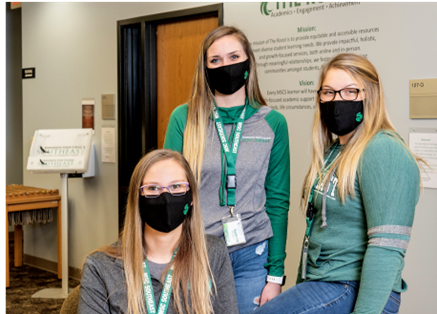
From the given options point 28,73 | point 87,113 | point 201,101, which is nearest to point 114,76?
point 87,113

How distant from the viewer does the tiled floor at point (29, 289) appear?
3.92 m

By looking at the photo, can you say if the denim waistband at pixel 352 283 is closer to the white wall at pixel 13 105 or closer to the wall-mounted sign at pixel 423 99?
the wall-mounted sign at pixel 423 99

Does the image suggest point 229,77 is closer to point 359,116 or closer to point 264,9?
Answer: point 359,116

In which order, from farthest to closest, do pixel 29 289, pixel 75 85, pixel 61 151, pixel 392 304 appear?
pixel 75 85
pixel 29 289
pixel 61 151
pixel 392 304

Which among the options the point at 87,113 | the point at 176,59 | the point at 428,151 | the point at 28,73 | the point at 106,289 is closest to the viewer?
the point at 106,289

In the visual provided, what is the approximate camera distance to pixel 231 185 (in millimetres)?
1838

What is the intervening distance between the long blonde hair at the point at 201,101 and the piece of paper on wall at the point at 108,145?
106 inches

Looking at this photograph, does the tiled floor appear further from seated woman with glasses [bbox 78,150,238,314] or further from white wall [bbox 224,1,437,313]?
seated woman with glasses [bbox 78,150,238,314]

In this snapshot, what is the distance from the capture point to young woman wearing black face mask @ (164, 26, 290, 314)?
1845 mm

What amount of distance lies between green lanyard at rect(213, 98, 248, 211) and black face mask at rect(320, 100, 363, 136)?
0.43 m

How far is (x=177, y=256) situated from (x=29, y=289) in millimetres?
3369

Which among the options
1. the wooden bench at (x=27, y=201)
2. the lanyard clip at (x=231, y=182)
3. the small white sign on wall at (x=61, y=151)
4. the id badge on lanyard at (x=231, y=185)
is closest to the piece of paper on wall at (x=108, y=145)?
the small white sign on wall at (x=61, y=151)

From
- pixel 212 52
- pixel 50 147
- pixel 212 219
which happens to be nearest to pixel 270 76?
pixel 212 52

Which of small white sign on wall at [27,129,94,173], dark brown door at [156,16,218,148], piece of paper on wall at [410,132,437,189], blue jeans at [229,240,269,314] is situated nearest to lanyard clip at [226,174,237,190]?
blue jeans at [229,240,269,314]
